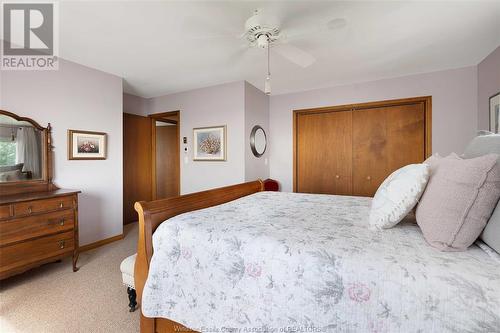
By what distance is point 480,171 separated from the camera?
0.95m

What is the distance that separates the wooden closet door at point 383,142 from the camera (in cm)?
323

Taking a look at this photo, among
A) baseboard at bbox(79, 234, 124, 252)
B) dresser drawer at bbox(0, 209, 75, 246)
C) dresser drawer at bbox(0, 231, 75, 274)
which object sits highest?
dresser drawer at bbox(0, 209, 75, 246)

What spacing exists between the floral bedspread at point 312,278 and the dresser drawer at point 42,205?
1591 millimetres

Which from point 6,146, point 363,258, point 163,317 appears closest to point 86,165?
point 6,146

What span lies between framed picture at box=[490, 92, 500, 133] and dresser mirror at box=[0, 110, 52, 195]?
16.1ft

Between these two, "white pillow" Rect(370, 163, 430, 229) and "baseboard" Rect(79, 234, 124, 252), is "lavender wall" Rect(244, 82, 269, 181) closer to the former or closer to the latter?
"baseboard" Rect(79, 234, 124, 252)

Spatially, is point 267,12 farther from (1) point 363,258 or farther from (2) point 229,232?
(1) point 363,258

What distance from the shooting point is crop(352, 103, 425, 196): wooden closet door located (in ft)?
10.6

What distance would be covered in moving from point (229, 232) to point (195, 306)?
0.43 meters

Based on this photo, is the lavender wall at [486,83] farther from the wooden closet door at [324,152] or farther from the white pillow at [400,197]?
the white pillow at [400,197]

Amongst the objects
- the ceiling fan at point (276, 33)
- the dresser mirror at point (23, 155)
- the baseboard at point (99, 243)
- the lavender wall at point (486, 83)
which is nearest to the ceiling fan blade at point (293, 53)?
the ceiling fan at point (276, 33)

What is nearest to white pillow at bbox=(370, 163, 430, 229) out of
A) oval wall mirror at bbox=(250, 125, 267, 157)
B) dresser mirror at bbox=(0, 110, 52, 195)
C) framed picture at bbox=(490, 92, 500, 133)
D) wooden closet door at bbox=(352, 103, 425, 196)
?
framed picture at bbox=(490, 92, 500, 133)

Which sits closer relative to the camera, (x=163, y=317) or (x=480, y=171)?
(x=480, y=171)

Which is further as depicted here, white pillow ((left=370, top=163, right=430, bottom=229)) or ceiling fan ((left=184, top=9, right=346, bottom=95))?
ceiling fan ((left=184, top=9, right=346, bottom=95))
